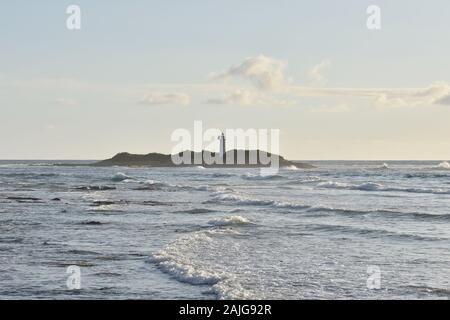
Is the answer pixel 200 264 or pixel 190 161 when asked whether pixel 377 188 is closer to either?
pixel 200 264

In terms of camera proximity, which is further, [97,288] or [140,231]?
[140,231]

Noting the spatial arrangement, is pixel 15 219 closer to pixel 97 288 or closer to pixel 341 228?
pixel 341 228

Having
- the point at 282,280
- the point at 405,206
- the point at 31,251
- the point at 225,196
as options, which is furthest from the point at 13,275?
the point at 225,196

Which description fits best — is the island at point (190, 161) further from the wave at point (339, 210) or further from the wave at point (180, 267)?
the wave at point (180, 267)

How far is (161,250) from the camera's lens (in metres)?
16.5

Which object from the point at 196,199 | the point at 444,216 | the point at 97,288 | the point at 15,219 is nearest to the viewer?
the point at 97,288

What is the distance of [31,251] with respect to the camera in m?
16.2

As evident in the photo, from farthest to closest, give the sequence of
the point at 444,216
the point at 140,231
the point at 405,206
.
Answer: the point at 405,206, the point at 444,216, the point at 140,231

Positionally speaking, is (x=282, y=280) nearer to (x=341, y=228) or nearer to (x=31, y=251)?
(x=31, y=251)

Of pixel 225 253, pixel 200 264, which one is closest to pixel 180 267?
pixel 200 264

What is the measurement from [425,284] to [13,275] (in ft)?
27.1

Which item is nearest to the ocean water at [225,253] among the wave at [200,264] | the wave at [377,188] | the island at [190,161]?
the wave at [200,264]

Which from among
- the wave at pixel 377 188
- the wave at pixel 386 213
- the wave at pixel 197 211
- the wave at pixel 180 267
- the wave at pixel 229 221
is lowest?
the wave at pixel 377 188

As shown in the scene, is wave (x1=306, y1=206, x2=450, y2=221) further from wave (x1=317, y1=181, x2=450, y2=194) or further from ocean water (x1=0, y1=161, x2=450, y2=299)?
wave (x1=317, y1=181, x2=450, y2=194)
